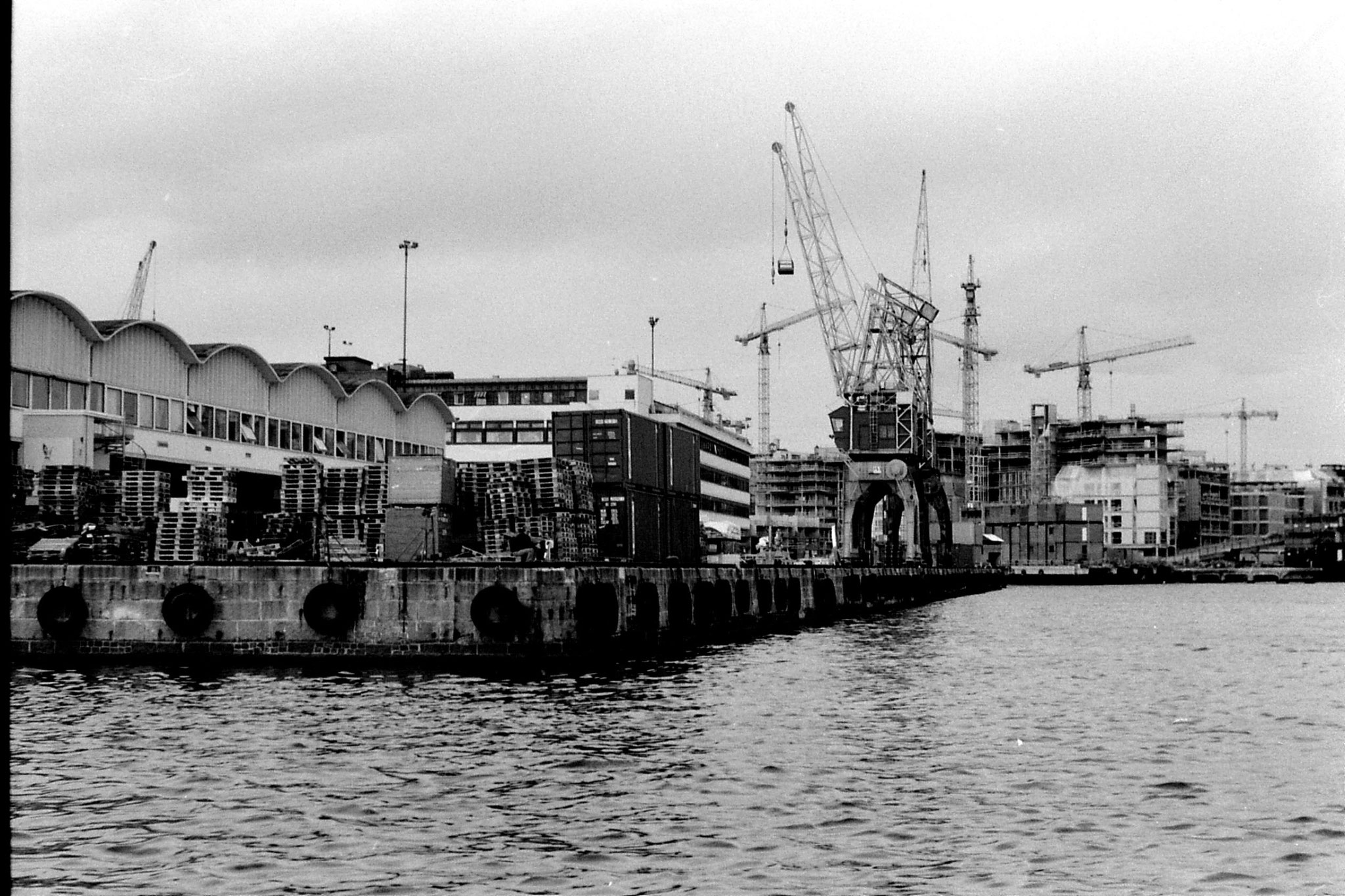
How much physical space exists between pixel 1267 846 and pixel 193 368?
54.5 metres

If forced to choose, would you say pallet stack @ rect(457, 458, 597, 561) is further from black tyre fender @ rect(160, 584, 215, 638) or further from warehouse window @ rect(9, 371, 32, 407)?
warehouse window @ rect(9, 371, 32, 407)

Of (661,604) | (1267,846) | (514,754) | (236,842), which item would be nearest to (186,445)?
(661,604)

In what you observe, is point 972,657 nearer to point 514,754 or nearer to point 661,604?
point 661,604

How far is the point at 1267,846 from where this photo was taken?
57.4 ft

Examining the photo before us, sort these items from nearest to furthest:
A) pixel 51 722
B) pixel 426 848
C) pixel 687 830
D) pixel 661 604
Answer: pixel 426 848 → pixel 687 830 → pixel 51 722 → pixel 661 604

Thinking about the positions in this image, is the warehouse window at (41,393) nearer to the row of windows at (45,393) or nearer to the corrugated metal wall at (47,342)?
the row of windows at (45,393)

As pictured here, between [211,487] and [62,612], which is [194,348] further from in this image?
[62,612]

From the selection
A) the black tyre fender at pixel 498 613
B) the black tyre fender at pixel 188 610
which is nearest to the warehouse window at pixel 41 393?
the black tyre fender at pixel 188 610

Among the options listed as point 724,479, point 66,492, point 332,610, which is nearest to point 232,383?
point 66,492

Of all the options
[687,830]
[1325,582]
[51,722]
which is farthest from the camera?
[1325,582]

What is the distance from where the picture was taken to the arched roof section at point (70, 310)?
5306 cm

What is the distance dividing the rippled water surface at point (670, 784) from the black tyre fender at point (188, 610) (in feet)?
11.6

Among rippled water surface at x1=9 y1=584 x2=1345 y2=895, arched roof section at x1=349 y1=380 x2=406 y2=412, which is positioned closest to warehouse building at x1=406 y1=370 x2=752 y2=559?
arched roof section at x1=349 y1=380 x2=406 y2=412

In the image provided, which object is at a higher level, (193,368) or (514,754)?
(193,368)
